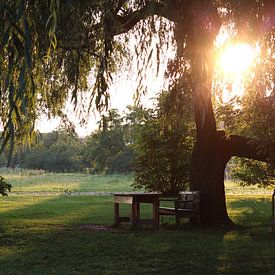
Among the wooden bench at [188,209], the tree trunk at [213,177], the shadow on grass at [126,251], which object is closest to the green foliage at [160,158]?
the tree trunk at [213,177]

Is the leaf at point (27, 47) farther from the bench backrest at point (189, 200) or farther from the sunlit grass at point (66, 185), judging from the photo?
the sunlit grass at point (66, 185)

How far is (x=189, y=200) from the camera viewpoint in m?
13.8

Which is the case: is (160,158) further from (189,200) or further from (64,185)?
(64,185)

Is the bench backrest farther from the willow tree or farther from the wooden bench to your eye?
the willow tree

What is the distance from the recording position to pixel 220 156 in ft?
46.2

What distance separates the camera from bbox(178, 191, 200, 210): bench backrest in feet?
44.6

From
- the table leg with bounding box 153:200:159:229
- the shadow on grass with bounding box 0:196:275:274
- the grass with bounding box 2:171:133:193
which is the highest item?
the grass with bounding box 2:171:133:193

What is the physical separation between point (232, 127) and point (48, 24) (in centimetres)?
1193

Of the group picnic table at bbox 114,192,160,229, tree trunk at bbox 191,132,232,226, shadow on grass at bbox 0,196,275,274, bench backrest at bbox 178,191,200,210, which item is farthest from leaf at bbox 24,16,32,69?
tree trunk at bbox 191,132,232,226

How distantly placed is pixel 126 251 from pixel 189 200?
443 centimetres

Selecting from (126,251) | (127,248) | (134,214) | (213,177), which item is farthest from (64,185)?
(126,251)

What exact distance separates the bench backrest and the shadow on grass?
23.7 inches

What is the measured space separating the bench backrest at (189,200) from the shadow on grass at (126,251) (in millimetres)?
602

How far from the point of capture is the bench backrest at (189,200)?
1359 centimetres
